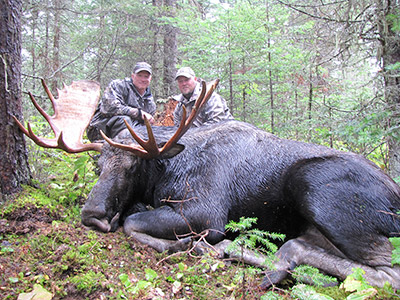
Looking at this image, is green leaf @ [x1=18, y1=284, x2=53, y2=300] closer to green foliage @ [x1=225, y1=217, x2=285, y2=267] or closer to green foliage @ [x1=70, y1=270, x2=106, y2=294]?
green foliage @ [x1=70, y1=270, x2=106, y2=294]

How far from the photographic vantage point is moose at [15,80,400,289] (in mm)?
2984

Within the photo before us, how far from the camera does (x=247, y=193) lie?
11.8ft

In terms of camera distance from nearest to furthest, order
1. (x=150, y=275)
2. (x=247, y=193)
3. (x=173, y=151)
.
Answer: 1. (x=150, y=275)
2. (x=247, y=193)
3. (x=173, y=151)

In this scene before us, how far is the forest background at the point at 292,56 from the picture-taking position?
4996 mm

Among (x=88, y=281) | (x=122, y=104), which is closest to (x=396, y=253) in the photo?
(x=88, y=281)

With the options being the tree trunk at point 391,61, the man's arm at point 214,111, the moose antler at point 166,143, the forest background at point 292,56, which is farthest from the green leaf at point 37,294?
the tree trunk at point 391,61

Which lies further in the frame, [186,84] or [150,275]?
[186,84]

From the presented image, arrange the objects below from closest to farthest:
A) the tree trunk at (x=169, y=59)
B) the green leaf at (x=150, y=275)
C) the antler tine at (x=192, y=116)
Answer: the green leaf at (x=150, y=275) < the antler tine at (x=192, y=116) < the tree trunk at (x=169, y=59)

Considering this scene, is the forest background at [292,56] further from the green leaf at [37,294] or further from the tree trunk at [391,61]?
the green leaf at [37,294]

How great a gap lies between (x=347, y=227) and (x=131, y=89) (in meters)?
4.75

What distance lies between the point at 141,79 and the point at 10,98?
280 cm

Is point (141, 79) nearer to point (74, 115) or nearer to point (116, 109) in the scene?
point (116, 109)

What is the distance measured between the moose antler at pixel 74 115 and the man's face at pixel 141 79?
3.96 feet

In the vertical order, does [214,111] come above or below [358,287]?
above
